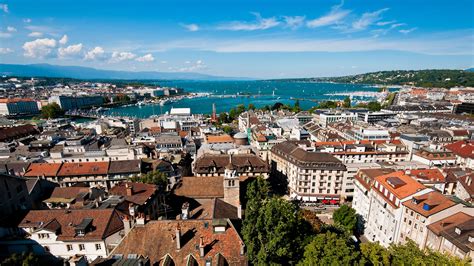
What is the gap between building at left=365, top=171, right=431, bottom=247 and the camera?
44.8 metres

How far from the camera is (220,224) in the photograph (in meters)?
28.5

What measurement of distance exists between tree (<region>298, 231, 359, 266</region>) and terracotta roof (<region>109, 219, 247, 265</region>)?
8766mm

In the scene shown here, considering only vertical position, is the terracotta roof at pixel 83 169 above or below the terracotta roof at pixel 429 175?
below

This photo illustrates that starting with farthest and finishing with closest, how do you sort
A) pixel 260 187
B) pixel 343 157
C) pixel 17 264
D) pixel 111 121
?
pixel 111 121 < pixel 343 157 < pixel 260 187 < pixel 17 264

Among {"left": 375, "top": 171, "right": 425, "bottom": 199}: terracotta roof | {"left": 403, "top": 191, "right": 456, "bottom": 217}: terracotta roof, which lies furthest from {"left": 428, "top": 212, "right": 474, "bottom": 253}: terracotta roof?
{"left": 375, "top": 171, "right": 425, "bottom": 199}: terracotta roof

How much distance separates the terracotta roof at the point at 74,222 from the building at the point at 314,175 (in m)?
49.6

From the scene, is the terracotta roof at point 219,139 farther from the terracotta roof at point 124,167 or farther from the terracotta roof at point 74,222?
the terracotta roof at point 74,222

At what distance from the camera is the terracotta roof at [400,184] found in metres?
44.8

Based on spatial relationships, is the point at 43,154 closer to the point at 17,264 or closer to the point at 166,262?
the point at 17,264

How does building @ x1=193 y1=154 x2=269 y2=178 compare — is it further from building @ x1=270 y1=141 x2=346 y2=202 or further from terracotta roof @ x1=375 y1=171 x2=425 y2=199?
terracotta roof @ x1=375 y1=171 x2=425 y2=199

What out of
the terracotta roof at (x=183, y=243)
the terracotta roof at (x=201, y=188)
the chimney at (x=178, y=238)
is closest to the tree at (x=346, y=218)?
the terracotta roof at (x=201, y=188)

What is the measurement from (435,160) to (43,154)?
4793 inches

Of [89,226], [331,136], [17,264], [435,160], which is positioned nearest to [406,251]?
[89,226]

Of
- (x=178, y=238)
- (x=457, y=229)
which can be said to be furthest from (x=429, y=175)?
(x=178, y=238)
